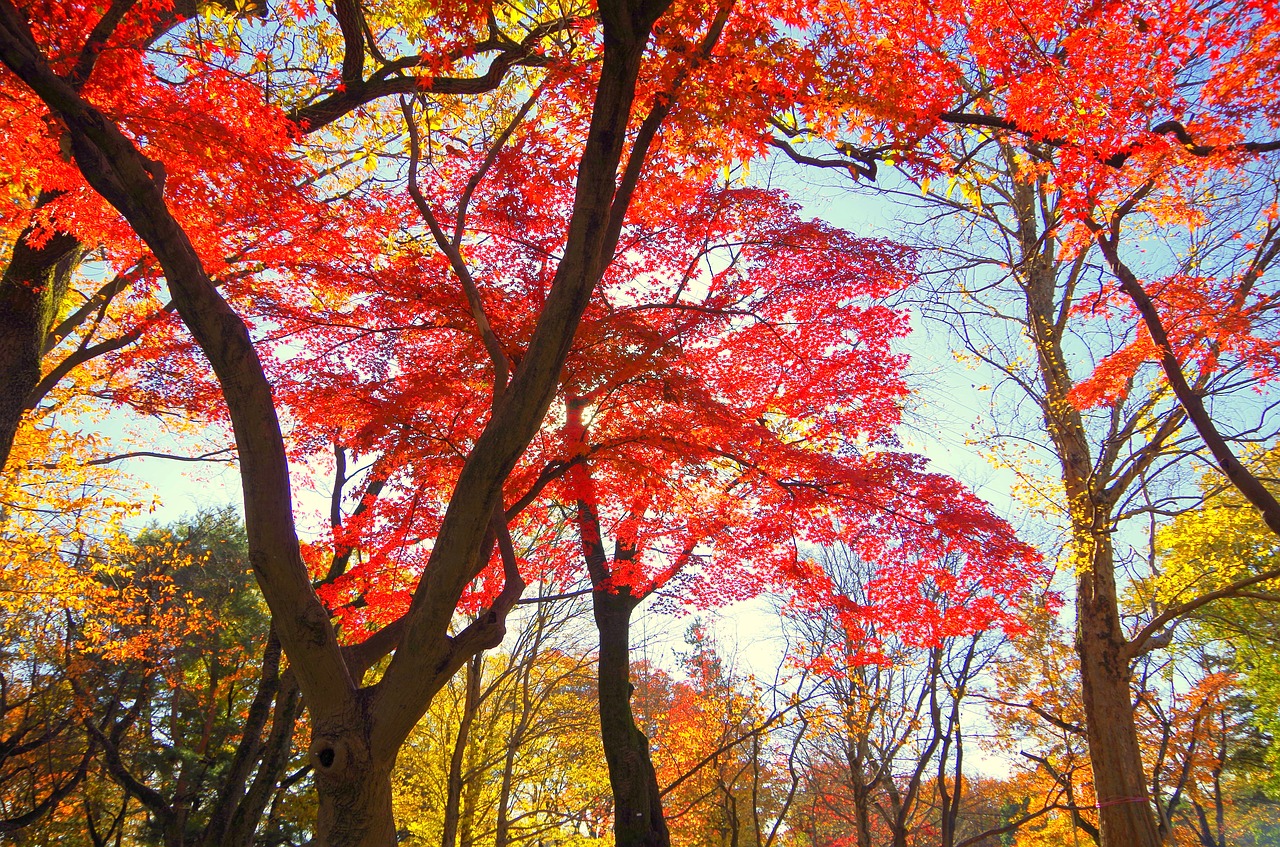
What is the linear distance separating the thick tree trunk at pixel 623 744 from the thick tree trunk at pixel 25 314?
559cm

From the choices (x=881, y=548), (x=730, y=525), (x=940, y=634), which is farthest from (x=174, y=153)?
(x=940, y=634)

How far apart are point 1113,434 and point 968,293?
8.06ft

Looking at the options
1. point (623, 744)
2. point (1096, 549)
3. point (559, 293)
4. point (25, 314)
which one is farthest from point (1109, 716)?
point (25, 314)

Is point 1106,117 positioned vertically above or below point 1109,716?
above

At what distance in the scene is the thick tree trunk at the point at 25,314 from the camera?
5203mm

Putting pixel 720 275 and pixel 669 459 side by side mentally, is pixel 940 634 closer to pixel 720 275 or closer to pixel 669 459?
pixel 669 459

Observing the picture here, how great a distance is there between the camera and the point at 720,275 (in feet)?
25.9

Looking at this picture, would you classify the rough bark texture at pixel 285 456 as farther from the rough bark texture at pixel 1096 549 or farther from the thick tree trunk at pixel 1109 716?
the thick tree trunk at pixel 1109 716

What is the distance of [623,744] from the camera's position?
24.1 feet

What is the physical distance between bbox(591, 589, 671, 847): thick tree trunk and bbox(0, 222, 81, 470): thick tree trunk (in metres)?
5.59

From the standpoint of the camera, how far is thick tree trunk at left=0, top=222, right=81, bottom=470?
5.20 metres

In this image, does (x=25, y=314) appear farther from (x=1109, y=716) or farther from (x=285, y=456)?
(x=1109, y=716)

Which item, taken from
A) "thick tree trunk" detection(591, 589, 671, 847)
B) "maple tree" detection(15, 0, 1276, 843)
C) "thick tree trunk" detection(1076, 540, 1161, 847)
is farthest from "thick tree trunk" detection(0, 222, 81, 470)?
"thick tree trunk" detection(1076, 540, 1161, 847)

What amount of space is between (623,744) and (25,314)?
6.71 meters
